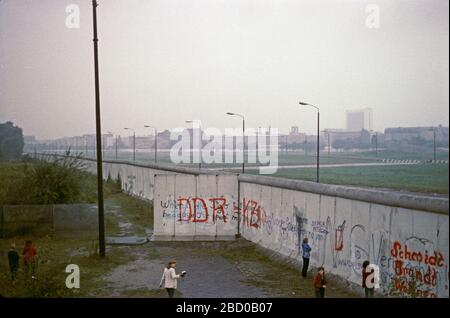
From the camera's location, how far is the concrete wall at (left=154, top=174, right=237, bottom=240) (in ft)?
72.4

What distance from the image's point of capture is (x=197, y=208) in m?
22.1

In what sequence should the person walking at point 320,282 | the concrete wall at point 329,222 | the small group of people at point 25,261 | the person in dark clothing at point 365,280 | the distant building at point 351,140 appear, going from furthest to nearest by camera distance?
the distant building at point 351,140 → the small group of people at point 25,261 → the person in dark clothing at point 365,280 → the person walking at point 320,282 → the concrete wall at point 329,222

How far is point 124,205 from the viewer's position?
36656 millimetres

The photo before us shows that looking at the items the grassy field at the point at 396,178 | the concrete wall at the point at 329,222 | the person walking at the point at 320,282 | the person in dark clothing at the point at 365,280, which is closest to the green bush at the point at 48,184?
the concrete wall at the point at 329,222

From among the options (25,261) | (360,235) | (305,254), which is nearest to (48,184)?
(25,261)

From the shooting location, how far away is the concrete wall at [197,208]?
→ 22062 millimetres

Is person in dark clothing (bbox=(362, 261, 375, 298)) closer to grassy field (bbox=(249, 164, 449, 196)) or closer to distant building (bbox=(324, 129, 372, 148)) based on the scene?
grassy field (bbox=(249, 164, 449, 196))

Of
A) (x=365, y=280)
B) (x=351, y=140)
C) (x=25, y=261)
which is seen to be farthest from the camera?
(x=351, y=140)

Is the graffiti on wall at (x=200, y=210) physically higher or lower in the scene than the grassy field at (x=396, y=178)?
higher

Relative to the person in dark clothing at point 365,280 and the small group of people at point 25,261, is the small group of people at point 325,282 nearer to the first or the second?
the person in dark clothing at point 365,280

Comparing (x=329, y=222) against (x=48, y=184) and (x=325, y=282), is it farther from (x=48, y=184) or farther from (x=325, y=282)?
(x=48, y=184)

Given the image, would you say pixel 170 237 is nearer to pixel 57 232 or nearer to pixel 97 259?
pixel 97 259

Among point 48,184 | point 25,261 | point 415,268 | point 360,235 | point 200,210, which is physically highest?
point 48,184
